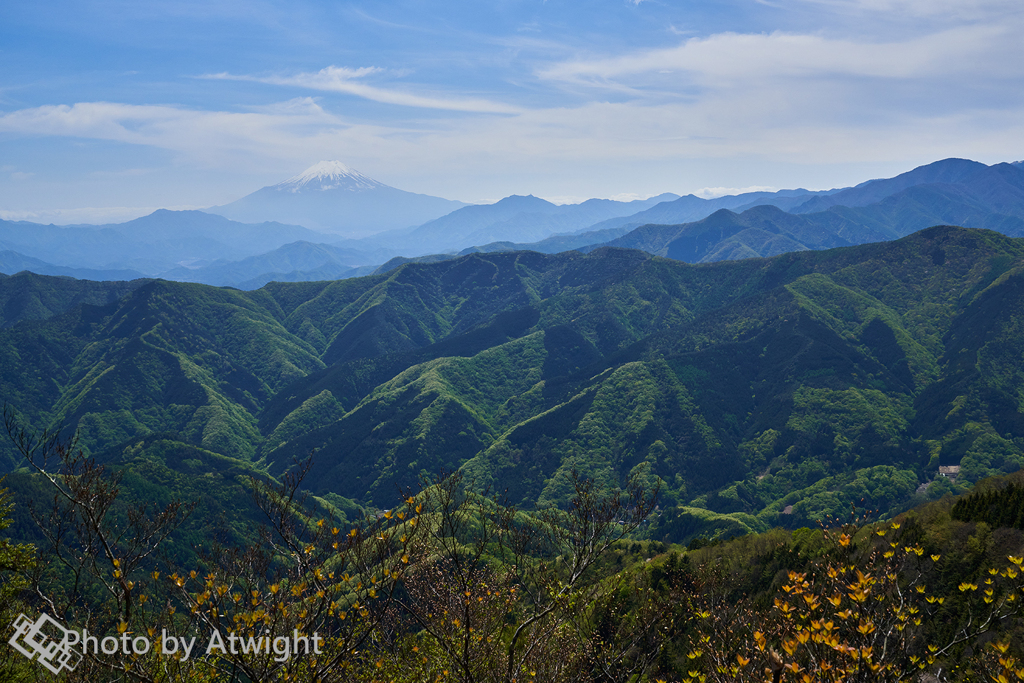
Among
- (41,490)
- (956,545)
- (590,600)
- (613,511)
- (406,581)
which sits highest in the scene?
(613,511)

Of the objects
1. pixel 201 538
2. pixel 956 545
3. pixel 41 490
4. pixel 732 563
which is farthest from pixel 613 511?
pixel 41 490

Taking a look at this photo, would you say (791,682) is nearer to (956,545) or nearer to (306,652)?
(306,652)

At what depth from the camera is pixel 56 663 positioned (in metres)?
21.2

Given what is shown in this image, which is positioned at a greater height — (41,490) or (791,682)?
(791,682)

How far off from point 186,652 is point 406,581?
704 centimetres

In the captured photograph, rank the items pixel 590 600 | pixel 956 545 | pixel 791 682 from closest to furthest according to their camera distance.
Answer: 1. pixel 791 682
2. pixel 590 600
3. pixel 956 545

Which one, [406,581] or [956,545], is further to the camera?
[956,545]

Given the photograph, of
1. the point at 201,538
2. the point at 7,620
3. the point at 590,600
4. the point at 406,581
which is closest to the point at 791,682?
the point at 590,600

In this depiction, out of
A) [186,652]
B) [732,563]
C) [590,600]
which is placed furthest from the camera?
[732,563]

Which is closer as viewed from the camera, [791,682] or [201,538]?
[791,682]

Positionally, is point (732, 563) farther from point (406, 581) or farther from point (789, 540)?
point (406, 581)

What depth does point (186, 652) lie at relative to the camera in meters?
17.7

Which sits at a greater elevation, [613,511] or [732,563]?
[613,511]

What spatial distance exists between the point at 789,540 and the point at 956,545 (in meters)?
47.4
